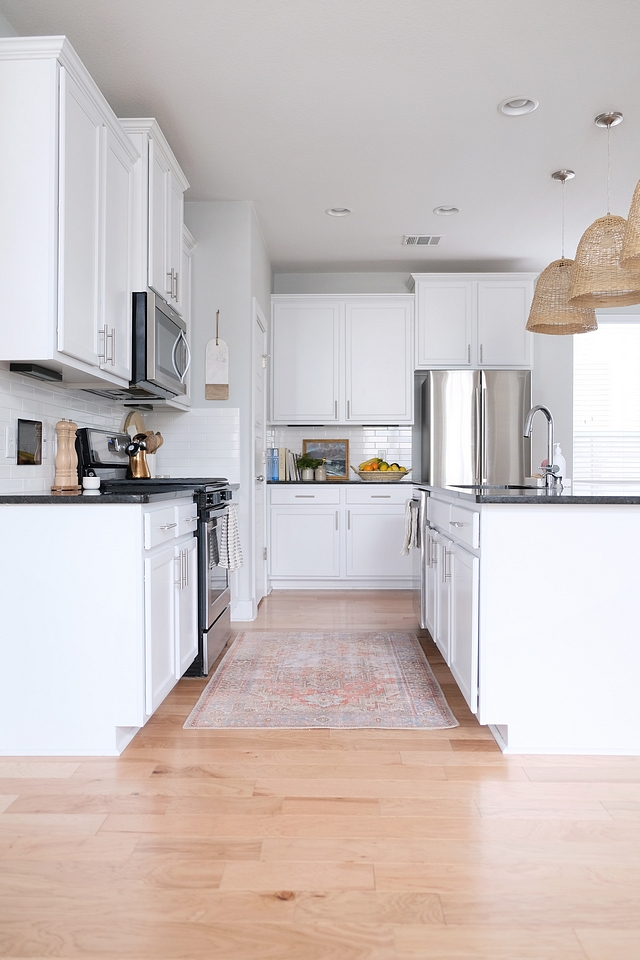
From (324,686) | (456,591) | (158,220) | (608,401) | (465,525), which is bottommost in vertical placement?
(324,686)

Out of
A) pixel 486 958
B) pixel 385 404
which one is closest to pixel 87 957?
pixel 486 958

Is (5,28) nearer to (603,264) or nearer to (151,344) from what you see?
(151,344)

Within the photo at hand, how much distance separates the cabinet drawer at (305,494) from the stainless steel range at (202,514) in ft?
5.64

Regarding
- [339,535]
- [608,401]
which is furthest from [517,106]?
[608,401]

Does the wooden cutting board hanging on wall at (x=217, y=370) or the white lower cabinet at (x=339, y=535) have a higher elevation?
the wooden cutting board hanging on wall at (x=217, y=370)

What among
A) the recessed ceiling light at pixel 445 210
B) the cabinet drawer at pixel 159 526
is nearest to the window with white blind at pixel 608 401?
the recessed ceiling light at pixel 445 210

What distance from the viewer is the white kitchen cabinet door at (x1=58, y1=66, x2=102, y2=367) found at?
2326 mm

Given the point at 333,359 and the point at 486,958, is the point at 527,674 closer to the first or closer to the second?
the point at 486,958

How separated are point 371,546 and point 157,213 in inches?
122

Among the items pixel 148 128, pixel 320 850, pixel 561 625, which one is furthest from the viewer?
pixel 148 128

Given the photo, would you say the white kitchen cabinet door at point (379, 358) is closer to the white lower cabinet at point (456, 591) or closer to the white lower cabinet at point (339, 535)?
the white lower cabinet at point (339, 535)

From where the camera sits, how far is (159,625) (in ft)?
8.34

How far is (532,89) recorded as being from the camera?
3.11 m

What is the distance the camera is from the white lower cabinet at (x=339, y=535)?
217 inches
